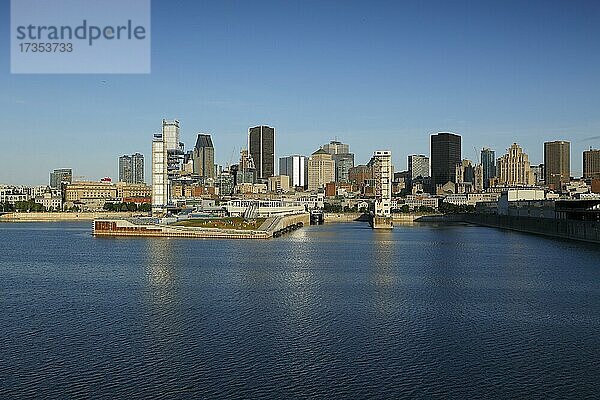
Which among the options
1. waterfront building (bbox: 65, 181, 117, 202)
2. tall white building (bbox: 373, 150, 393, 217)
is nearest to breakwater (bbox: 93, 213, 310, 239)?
tall white building (bbox: 373, 150, 393, 217)

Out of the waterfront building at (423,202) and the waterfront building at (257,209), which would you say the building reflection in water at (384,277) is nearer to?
the waterfront building at (257,209)

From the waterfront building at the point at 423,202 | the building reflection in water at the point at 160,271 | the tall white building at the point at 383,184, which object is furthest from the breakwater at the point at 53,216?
the waterfront building at the point at 423,202

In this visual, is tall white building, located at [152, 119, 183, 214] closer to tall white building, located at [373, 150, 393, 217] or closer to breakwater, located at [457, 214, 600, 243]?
tall white building, located at [373, 150, 393, 217]

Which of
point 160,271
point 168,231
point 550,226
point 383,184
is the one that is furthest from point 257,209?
point 160,271

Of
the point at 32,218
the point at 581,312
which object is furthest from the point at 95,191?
the point at 581,312

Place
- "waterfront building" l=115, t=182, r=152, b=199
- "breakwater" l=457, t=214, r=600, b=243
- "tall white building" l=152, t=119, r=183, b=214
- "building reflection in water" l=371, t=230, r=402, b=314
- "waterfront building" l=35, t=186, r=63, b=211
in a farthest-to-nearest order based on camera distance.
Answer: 1. "waterfront building" l=115, t=182, r=152, b=199
2. "waterfront building" l=35, t=186, r=63, b=211
3. "tall white building" l=152, t=119, r=183, b=214
4. "breakwater" l=457, t=214, r=600, b=243
5. "building reflection in water" l=371, t=230, r=402, b=314

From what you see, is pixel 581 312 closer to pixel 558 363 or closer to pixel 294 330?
pixel 558 363
